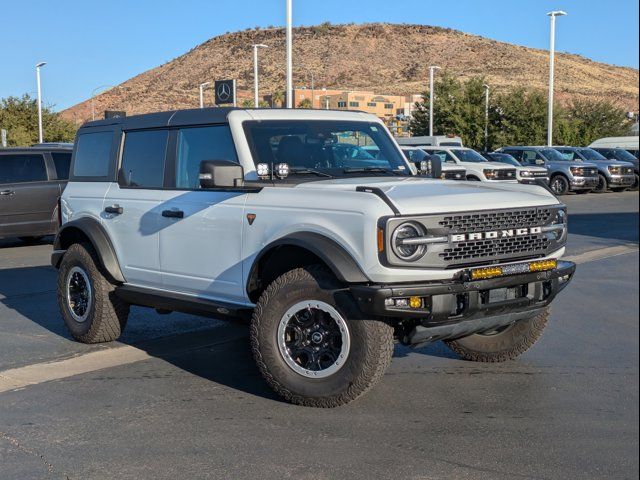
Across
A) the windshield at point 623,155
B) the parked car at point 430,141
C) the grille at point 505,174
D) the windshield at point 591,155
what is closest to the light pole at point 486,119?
the parked car at point 430,141

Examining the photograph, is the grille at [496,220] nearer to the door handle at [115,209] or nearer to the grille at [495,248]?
the grille at [495,248]

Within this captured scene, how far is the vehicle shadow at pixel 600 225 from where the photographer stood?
16.4 metres

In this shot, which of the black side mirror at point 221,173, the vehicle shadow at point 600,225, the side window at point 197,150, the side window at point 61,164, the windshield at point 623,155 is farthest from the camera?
the windshield at point 623,155

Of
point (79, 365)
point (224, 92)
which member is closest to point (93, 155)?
point (79, 365)

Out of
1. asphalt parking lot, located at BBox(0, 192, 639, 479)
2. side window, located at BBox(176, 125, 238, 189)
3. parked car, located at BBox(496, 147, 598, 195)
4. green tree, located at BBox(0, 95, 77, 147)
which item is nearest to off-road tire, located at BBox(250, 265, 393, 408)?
asphalt parking lot, located at BBox(0, 192, 639, 479)

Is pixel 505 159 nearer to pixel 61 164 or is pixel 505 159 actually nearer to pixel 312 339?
pixel 61 164

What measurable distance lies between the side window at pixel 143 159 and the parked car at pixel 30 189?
833 cm

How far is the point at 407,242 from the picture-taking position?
4934mm

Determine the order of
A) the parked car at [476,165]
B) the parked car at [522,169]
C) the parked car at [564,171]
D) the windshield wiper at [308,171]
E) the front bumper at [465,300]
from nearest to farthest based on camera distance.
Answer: the front bumper at [465,300] → the windshield wiper at [308,171] → the parked car at [476,165] → the parked car at [522,169] → the parked car at [564,171]

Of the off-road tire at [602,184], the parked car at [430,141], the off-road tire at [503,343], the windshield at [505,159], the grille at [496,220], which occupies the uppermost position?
the parked car at [430,141]

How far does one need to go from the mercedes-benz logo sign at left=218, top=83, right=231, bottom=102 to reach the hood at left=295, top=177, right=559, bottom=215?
9.87 meters

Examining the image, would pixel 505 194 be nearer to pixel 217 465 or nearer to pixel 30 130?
pixel 217 465

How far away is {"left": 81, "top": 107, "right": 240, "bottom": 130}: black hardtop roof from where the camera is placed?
6387 mm

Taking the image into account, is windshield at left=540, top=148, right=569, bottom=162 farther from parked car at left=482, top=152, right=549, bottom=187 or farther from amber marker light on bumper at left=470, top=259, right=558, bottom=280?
amber marker light on bumper at left=470, top=259, right=558, bottom=280
